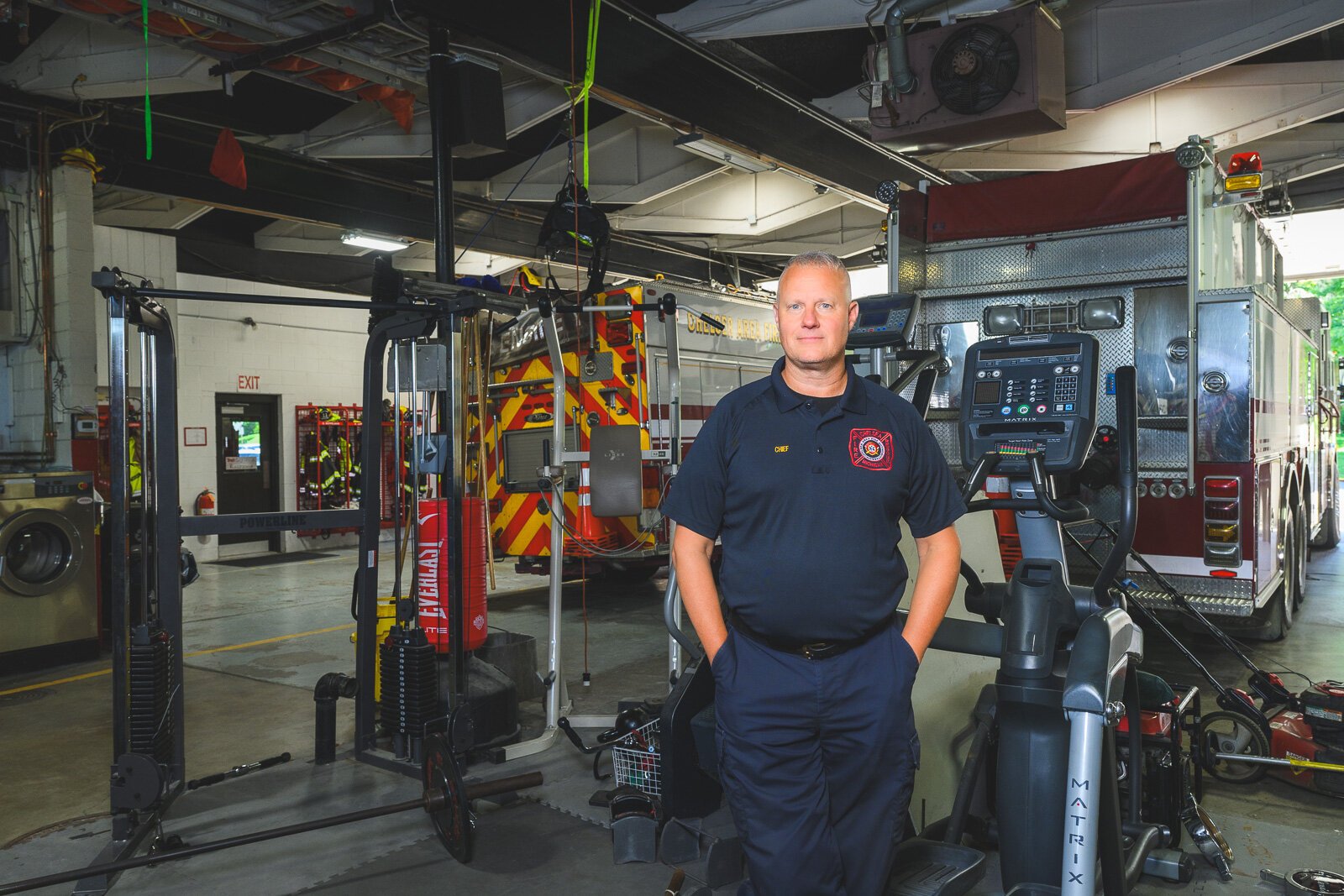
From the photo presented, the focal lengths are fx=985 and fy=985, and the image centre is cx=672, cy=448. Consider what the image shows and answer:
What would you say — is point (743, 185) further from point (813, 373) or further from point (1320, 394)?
point (813, 373)

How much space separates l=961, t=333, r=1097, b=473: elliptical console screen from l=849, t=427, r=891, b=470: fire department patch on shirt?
77cm

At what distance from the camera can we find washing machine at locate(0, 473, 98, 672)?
674 cm

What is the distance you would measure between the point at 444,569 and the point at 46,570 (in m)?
3.98

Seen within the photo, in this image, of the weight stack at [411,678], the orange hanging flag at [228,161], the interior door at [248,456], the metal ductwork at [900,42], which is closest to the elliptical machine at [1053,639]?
the weight stack at [411,678]

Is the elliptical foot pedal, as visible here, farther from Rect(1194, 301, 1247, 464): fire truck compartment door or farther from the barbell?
Rect(1194, 301, 1247, 464): fire truck compartment door

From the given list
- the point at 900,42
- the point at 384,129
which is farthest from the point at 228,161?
the point at 900,42

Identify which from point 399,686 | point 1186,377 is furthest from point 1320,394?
point 399,686

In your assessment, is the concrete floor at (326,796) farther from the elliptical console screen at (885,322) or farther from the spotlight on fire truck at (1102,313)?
the spotlight on fire truck at (1102,313)

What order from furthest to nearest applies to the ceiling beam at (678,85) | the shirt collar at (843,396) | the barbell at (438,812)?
the ceiling beam at (678,85) < the barbell at (438,812) < the shirt collar at (843,396)

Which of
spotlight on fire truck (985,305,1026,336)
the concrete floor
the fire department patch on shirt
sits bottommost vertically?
the concrete floor

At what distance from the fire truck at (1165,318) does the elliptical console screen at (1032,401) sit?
106 inches

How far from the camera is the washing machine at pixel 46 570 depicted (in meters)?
6.74

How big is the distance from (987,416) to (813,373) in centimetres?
91

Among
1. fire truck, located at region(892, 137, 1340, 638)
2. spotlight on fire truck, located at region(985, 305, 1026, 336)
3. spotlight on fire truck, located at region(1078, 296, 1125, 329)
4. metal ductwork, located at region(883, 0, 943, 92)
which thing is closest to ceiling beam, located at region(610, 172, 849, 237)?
metal ductwork, located at region(883, 0, 943, 92)
